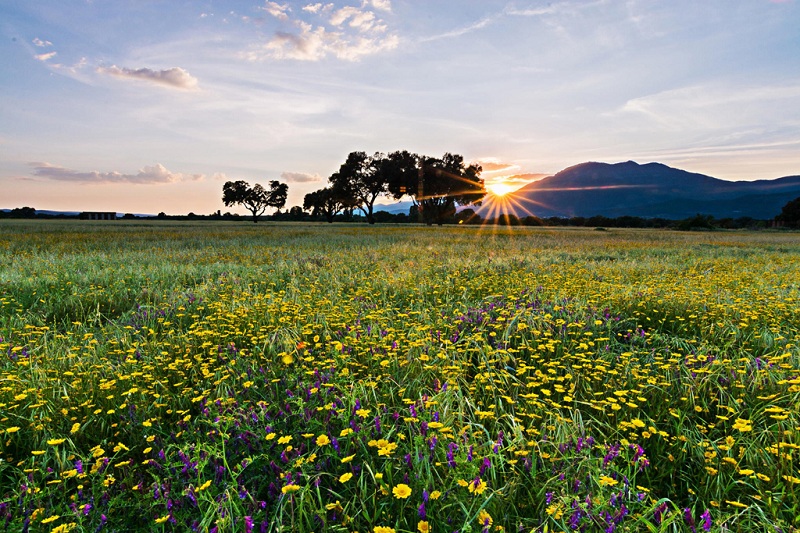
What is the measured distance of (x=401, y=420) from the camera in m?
2.99

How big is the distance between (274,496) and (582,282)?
770cm

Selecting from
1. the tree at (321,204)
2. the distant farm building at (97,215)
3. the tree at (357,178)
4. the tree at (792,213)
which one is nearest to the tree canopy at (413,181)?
the tree at (357,178)

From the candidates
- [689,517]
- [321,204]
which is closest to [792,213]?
[321,204]

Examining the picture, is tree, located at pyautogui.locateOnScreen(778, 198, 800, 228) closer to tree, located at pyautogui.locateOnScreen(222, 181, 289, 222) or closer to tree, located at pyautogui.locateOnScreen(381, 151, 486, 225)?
tree, located at pyautogui.locateOnScreen(381, 151, 486, 225)

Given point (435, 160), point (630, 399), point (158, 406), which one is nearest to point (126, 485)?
point (158, 406)

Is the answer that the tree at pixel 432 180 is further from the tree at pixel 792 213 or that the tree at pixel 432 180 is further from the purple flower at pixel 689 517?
the tree at pixel 792 213

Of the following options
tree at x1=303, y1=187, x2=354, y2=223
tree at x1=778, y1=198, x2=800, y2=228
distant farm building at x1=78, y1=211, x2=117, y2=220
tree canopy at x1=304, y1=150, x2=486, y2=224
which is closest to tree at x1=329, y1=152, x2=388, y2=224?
tree canopy at x1=304, y1=150, x2=486, y2=224

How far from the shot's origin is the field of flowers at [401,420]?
7.13 feet

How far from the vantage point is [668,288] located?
7543mm

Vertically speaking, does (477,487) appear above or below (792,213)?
below

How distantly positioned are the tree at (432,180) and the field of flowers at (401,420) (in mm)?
66582

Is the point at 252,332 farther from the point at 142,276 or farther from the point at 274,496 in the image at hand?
the point at 142,276

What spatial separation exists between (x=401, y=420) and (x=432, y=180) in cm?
7114

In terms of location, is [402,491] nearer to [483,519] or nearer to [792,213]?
[483,519]
